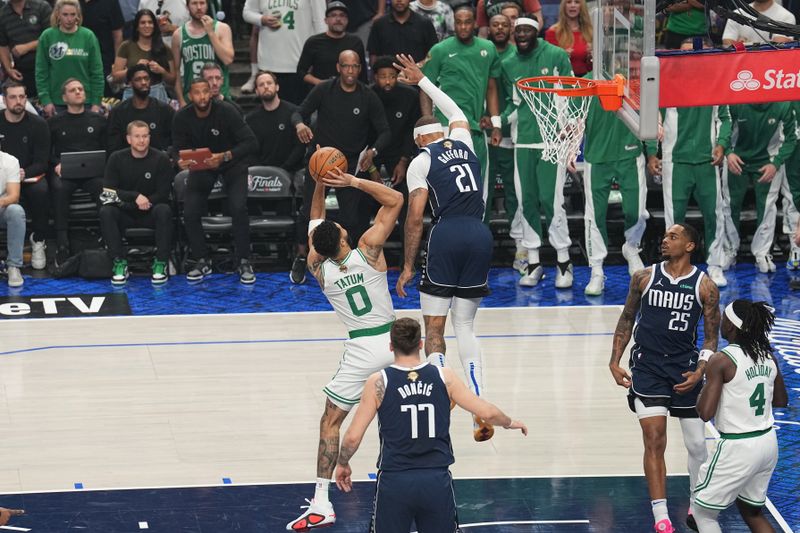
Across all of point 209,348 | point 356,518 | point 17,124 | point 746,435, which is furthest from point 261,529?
point 17,124

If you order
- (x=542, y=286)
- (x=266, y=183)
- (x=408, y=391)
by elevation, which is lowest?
(x=542, y=286)

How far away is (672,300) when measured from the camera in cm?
863

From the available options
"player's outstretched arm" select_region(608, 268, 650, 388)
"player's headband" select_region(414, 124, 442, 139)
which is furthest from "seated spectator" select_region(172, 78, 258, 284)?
"player's outstretched arm" select_region(608, 268, 650, 388)

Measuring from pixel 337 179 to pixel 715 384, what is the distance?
3.10m

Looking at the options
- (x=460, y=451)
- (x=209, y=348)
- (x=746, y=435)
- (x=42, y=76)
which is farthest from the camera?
(x=42, y=76)

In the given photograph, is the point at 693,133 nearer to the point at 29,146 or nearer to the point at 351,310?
the point at 351,310

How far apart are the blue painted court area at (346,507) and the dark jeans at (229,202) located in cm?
599

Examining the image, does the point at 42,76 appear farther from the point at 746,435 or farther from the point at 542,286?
the point at 746,435

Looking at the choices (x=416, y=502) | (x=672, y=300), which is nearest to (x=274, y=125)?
(x=672, y=300)

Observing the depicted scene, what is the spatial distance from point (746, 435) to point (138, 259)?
9.24 metres

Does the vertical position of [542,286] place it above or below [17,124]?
below

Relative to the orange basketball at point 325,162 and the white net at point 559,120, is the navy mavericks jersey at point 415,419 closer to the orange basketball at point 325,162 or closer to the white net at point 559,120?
the orange basketball at point 325,162

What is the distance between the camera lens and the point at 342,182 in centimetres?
946

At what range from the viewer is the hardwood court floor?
9.78 meters
